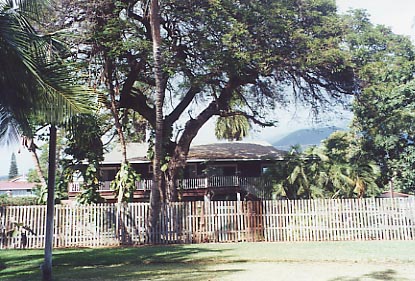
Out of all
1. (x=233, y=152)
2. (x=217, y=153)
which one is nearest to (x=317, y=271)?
(x=217, y=153)

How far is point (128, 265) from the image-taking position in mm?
11547

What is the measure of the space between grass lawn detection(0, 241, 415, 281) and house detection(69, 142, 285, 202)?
39.7ft

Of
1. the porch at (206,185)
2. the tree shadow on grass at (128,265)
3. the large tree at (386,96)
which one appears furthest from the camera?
the porch at (206,185)

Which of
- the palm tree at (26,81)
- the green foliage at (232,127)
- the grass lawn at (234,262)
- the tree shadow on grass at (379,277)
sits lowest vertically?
the grass lawn at (234,262)

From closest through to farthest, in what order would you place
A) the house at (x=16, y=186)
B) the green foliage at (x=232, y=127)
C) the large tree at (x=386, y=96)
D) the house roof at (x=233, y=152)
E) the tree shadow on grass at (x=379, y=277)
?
the tree shadow on grass at (x=379, y=277)
the large tree at (x=386, y=96)
the house roof at (x=233, y=152)
the green foliage at (x=232, y=127)
the house at (x=16, y=186)

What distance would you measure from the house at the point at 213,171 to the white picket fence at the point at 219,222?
8863mm

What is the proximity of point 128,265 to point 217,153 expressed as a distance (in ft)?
60.0

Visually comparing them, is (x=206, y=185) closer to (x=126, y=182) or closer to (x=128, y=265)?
(x=126, y=182)

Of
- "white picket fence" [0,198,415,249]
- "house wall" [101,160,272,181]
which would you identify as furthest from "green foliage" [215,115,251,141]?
"white picket fence" [0,198,415,249]

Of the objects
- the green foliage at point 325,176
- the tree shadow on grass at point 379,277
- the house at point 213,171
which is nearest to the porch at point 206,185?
the house at point 213,171

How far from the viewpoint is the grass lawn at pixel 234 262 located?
9.22 m

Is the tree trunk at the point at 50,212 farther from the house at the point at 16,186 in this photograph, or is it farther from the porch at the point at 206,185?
the house at the point at 16,186

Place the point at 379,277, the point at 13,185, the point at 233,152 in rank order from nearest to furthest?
the point at 379,277, the point at 233,152, the point at 13,185

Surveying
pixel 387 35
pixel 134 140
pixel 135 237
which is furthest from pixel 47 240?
pixel 134 140
